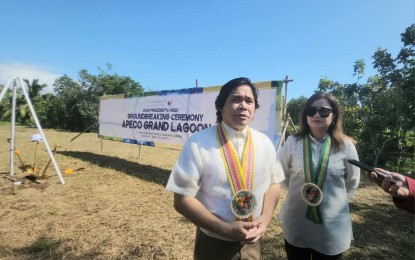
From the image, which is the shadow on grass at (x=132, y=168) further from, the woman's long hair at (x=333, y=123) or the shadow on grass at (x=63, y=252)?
the woman's long hair at (x=333, y=123)

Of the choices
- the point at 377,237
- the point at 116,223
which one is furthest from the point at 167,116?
the point at 377,237

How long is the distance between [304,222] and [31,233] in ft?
13.0

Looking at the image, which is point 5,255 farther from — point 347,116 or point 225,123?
point 347,116

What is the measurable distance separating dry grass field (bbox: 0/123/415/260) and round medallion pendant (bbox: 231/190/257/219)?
2163mm

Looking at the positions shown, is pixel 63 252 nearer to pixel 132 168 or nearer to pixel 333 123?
pixel 333 123

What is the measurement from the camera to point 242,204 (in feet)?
5.69

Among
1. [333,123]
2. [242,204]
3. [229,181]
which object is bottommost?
[242,204]

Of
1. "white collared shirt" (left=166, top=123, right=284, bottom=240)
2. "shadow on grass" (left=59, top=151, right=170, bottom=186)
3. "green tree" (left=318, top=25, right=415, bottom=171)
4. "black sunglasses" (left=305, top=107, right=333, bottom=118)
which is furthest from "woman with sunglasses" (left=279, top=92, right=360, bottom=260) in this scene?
"green tree" (left=318, top=25, right=415, bottom=171)

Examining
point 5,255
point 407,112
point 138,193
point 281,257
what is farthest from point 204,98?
point 407,112

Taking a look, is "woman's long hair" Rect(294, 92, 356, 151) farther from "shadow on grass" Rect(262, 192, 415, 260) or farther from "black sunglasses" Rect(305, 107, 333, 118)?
"shadow on grass" Rect(262, 192, 415, 260)

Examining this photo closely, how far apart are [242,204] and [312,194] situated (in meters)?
0.72

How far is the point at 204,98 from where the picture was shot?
723cm

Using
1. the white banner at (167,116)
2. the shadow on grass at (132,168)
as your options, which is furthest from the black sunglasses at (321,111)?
the shadow on grass at (132,168)

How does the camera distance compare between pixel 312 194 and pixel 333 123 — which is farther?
pixel 333 123
